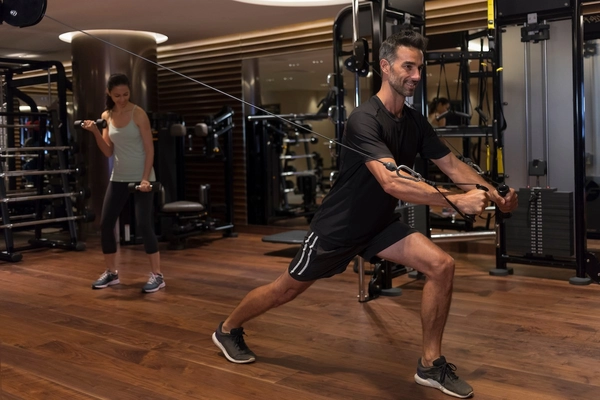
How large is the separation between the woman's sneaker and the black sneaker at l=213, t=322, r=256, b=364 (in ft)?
5.39

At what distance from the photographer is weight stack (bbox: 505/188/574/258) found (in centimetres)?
477

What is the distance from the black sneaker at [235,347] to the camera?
3146 mm

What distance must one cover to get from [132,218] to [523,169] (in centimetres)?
389

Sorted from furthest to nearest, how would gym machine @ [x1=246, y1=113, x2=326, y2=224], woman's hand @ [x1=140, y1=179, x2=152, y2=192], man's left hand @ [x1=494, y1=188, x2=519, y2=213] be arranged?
gym machine @ [x1=246, y1=113, x2=326, y2=224]
woman's hand @ [x1=140, y1=179, x2=152, y2=192]
man's left hand @ [x1=494, y1=188, x2=519, y2=213]

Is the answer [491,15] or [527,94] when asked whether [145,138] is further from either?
[527,94]

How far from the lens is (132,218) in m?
7.15

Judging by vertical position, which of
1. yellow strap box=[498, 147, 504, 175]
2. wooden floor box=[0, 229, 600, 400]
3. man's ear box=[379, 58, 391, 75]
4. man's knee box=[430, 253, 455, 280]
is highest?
man's ear box=[379, 58, 391, 75]

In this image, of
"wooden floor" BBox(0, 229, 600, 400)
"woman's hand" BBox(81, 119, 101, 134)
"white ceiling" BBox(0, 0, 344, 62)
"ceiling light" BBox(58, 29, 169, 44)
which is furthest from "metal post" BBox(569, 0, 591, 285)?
"ceiling light" BBox(58, 29, 169, 44)

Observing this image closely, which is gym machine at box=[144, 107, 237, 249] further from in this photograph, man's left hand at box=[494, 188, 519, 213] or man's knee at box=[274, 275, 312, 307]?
man's left hand at box=[494, 188, 519, 213]

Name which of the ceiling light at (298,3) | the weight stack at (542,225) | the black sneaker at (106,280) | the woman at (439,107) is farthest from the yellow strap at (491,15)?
the black sneaker at (106,280)

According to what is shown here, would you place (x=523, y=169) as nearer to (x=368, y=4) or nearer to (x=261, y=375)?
(x=368, y=4)

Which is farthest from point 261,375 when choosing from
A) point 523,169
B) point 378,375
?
point 523,169

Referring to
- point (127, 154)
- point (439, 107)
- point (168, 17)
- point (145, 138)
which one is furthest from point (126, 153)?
point (439, 107)

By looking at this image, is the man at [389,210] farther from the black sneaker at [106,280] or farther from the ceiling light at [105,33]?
the ceiling light at [105,33]
